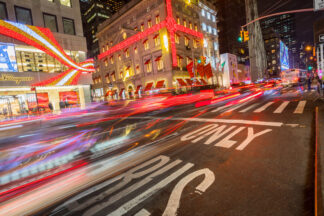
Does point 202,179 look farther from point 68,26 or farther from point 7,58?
point 68,26

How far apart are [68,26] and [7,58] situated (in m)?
8.66

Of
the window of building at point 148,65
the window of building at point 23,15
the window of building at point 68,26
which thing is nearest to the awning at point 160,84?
the window of building at point 148,65

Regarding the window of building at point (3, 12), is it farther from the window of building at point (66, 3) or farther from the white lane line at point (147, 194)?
the white lane line at point (147, 194)

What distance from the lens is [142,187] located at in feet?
10.5

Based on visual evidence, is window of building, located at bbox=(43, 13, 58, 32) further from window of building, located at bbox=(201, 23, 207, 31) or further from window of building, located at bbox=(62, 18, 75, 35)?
window of building, located at bbox=(201, 23, 207, 31)

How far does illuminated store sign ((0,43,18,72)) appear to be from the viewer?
1698 cm

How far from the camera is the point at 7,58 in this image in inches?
685

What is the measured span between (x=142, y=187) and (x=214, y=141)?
3.08 meters

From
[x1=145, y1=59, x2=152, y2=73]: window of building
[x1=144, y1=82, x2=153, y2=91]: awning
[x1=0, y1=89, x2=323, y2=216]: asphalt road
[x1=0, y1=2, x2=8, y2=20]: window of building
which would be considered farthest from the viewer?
[x1=145, y1=59, x2=152, y2=73]: window of building

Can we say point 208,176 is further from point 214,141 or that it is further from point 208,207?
point 214,141

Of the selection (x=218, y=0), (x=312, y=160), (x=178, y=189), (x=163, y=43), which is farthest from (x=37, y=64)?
(x=218, y=0)

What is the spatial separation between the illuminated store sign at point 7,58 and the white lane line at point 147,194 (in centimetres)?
2260

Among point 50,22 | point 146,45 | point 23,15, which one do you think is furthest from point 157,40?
point 23,15

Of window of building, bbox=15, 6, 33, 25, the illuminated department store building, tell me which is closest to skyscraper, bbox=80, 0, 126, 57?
the illuminated department store building
